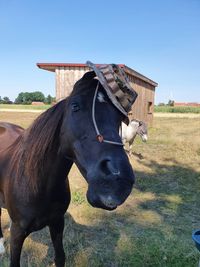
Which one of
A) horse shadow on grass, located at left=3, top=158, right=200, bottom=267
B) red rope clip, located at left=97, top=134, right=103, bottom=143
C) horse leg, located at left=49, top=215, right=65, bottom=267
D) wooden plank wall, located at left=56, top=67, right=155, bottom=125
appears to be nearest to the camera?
red rope clip, located at left=97, top=134, right=103, bottom=143

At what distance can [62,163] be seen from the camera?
2.14 m

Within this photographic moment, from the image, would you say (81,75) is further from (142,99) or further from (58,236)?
(58,236)

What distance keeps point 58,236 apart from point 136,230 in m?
1.81

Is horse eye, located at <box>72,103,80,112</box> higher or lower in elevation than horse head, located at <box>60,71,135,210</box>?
higher

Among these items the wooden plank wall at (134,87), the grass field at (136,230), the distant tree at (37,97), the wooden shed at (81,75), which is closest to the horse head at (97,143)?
the grass field at (136,230)

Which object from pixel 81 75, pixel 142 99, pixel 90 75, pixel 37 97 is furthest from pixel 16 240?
pixel 37 97

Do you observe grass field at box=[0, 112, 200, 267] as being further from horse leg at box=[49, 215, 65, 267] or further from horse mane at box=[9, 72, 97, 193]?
horse mane at box=[9, 72, 97, 193]

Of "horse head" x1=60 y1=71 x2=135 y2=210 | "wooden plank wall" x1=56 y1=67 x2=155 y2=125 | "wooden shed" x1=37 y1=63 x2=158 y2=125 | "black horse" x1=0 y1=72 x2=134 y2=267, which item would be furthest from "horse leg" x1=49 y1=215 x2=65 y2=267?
"wooden shed" x1=37 y1=63 x2=158 y2=125

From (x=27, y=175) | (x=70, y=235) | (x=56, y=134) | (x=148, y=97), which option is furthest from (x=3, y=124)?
(x=148, y=97)

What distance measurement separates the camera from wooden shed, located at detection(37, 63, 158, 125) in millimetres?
11473

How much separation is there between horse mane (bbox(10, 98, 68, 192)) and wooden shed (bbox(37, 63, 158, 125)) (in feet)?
21.4

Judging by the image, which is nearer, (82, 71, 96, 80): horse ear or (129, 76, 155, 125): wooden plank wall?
(82, 71, 96, 80): horse ear

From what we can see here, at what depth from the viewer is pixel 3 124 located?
4125 millimetres

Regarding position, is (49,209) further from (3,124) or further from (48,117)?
(3,124)
